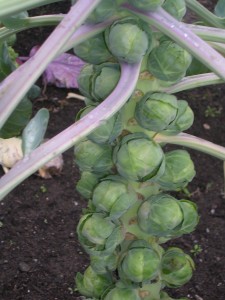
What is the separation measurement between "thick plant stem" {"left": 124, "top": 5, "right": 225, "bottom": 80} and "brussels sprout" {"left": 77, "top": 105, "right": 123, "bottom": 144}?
16 cm

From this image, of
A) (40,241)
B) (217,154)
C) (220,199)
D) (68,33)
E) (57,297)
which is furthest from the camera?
(220,199)

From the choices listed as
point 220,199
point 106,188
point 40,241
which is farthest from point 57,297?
point 106,188

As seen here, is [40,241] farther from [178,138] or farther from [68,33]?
[68,33]

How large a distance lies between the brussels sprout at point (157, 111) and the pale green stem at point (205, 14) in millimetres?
163

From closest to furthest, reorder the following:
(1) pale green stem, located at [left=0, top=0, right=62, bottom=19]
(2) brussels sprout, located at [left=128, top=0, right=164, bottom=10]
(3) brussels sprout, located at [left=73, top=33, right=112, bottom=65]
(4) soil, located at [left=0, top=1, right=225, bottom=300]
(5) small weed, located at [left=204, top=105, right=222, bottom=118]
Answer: (1) pale green stem, located at [left=0, top=0, right=62, bottom=19], (2) brussels sprout, located at [left=128, top=0, right=164, bottom=10], (3) brussels sprout, located at [left=73, top=33, right=112, bottom=65], (4) soil, located at [left=0, top=1, right=225, bottom=300], (5) small weed, located at [left=204, top=105, right=222, bottom=118]

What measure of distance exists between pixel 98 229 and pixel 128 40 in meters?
0.33

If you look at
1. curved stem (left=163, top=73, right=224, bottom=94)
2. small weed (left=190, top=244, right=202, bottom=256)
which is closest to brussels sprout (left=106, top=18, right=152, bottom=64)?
curved stem (left=163, top=73, right=224, bottom=94)

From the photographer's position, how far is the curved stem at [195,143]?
0.98 m

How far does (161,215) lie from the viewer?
992 millimetres

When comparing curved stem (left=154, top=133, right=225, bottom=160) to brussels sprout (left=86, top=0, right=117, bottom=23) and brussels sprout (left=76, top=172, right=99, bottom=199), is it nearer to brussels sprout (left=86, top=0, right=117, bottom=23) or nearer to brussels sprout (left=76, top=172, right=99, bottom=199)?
brussels sprout (left=76, top=172, right=99, bottom=199)

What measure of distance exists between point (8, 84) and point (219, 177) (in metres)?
1.44

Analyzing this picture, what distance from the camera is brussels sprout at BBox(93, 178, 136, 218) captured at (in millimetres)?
976

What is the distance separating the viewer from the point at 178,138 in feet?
3.35

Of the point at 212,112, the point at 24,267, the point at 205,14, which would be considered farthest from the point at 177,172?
the point at 212,112
